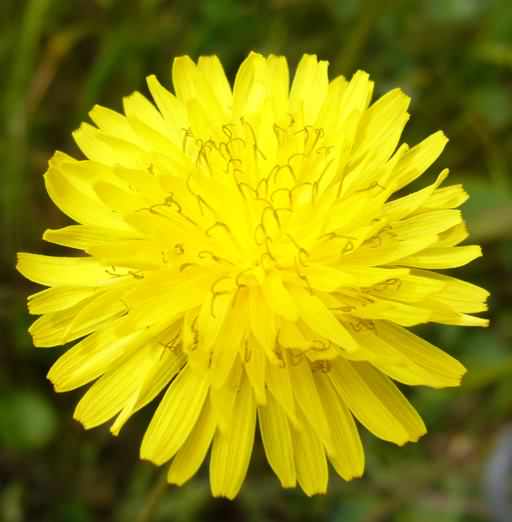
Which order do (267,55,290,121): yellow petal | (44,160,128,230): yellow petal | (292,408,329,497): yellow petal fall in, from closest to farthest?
1. (292,408,329,497): yellow petal
2. (44,160,128,230): yellow petal
3. (267,55,290,121): yellow petal

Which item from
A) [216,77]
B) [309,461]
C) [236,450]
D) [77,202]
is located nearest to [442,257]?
[309,461]

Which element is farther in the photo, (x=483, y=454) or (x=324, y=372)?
(x=483, y=454)

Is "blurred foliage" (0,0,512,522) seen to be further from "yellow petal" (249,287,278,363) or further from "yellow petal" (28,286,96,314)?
"yellow petal" (249,287,278,363)

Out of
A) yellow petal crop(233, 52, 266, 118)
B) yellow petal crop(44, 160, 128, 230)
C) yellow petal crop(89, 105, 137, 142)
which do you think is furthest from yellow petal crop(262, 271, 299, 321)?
yellow petal crop(89, 105, 137, 142)

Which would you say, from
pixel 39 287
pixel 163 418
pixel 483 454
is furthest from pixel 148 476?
pixel 483 454

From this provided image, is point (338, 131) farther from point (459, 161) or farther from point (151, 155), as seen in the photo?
point (459, 161)

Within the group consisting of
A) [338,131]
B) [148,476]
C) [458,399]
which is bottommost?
[458,399]

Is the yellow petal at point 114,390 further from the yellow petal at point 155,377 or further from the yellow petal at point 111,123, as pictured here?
the yellow petal at point 111,123

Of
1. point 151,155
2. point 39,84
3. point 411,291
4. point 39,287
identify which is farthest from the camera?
point 39,84
